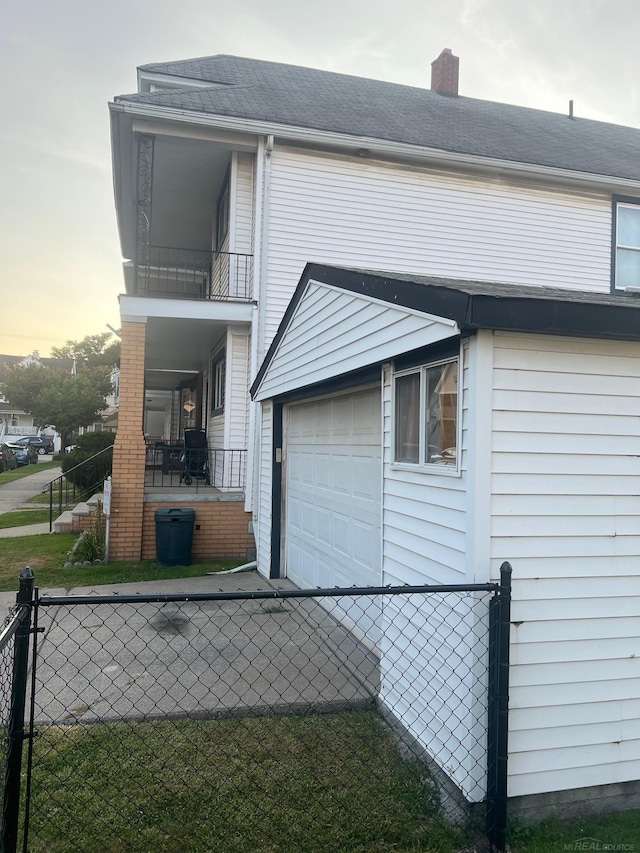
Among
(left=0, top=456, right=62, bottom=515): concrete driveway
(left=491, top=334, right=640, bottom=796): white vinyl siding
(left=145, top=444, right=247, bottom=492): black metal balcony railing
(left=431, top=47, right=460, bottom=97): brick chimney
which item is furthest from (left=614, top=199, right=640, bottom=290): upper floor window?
(left=0, top=456, right=62, bottom=515): concrete driveway

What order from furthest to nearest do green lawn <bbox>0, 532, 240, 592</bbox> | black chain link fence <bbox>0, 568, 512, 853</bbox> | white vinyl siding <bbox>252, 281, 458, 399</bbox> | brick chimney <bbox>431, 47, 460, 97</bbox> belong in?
brick chimney <bbox>431, 47, 460, 97</bbox>
green lawn <bbox>0, 532, 240, 592</bbox>
white vinyl siding <bbox>252, 281, 458, 399</bbox>
black chain link fence <bbox>0, 568, 512, 853</bbox>

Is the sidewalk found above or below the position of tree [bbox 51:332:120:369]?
below

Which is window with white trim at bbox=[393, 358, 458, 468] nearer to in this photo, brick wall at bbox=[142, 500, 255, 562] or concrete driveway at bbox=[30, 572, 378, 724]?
concrete driveway at bbox=[30, 572, 378, 724]

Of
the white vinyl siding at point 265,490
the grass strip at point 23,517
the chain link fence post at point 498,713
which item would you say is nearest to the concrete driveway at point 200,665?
the chain link fence post at point 498,713

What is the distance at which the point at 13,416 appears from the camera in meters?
56.2

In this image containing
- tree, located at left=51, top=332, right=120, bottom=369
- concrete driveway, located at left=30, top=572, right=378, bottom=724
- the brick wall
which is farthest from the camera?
tree, located at left=51, top=332, right=120, bottom=369

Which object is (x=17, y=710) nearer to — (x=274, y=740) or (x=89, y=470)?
(x=274, y=740)

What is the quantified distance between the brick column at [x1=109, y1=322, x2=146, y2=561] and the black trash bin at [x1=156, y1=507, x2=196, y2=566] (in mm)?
464

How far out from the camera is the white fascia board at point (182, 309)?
350 inches

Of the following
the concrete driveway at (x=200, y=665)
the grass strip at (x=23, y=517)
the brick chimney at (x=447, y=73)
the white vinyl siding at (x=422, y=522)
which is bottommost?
the grass strip at (x=23, y=517)

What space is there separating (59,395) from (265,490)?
1103 inches

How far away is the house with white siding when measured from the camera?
2906 mm

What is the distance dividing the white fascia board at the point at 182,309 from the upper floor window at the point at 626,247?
277 inches

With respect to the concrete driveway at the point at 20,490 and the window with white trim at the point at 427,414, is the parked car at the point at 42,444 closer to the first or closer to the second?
the concrete driveway at the point at 20,490
